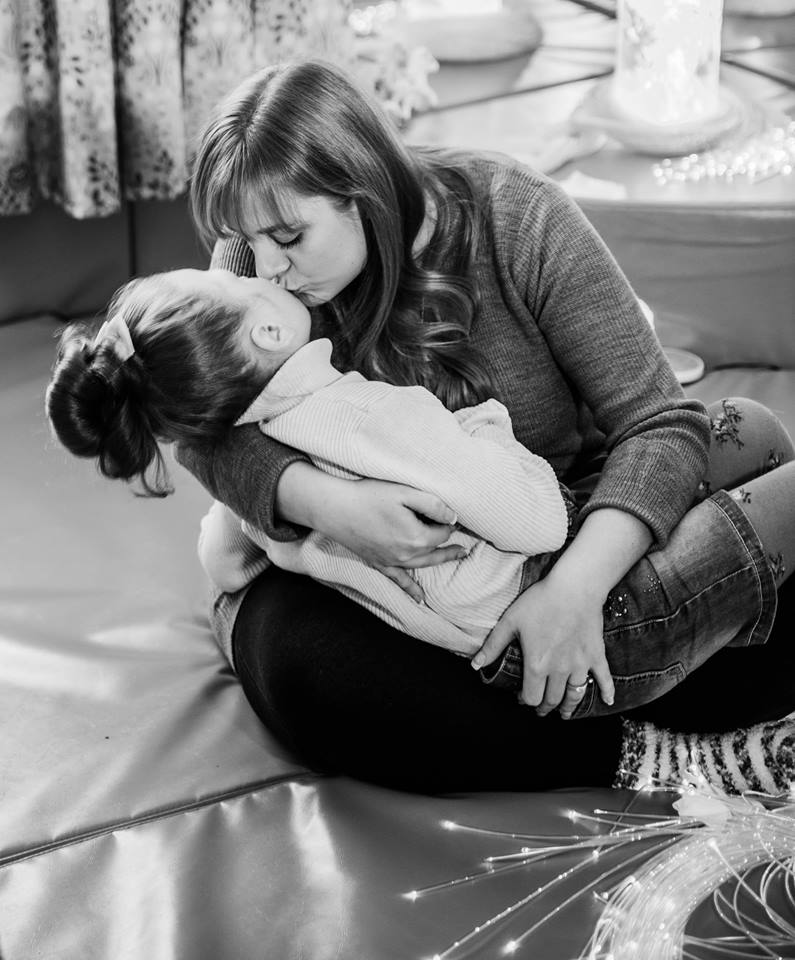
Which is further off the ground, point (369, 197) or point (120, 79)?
point (369, 197)

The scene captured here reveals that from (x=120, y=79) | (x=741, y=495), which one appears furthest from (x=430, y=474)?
(x=120, y=79)

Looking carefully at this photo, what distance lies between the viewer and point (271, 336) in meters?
1.12

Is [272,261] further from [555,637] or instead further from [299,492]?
[555,637]

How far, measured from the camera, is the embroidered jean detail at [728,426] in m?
1.35

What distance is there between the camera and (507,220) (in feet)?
4.09

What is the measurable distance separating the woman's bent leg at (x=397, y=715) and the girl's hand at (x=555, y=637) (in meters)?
0.05

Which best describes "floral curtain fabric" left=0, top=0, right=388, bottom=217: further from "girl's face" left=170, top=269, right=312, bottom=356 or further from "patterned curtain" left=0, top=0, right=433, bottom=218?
"girl's face" left=170, top=269, right=312, bottom=356

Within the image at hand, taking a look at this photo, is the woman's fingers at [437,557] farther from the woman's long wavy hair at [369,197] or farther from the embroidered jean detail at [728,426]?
the embroidered jean detail at [728,426]

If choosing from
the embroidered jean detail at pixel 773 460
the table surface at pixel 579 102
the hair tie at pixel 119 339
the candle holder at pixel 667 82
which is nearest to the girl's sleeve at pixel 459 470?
the hair tie at pixel 119 339

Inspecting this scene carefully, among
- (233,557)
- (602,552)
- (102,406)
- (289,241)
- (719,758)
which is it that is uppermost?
(289,241)

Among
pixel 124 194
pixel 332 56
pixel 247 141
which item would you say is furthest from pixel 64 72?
pixel 247 141

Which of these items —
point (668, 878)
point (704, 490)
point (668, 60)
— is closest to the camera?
point (668, 878)

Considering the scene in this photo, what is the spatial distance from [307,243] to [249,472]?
0.22 meters

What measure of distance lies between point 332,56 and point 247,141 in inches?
39.7
